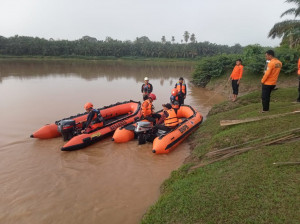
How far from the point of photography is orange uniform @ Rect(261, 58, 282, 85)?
524 cm

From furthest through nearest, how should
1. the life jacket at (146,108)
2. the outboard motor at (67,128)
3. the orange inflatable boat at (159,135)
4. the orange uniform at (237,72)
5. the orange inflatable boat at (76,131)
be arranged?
the orange uniform at (237,72), the life jacket at (146,108), the outboard motor at (67,128), the orange inflatable boat at (76,131), the orange inflatable boat at (159,135)

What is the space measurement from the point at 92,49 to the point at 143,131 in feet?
172

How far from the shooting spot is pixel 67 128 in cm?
657

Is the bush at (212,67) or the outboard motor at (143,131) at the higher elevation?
the bush at (212,67)

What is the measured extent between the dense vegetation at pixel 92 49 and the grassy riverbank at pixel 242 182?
4859cm

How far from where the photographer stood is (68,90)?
49.0ft

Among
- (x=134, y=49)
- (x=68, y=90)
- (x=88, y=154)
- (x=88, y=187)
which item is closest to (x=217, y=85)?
(x=68, y=90)

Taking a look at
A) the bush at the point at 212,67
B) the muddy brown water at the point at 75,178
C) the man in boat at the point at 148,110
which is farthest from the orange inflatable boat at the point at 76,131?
the bush at the point at 212,67

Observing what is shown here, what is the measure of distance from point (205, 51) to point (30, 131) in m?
58.2

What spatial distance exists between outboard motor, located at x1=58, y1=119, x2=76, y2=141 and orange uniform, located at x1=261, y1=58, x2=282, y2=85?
5513mm

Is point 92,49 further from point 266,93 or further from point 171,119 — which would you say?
point 266,93

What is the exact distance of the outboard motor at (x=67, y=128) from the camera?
21.4 feet

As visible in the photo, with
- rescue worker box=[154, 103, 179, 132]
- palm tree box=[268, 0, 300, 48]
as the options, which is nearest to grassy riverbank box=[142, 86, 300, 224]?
rescue worker box=[154, 103, 179, 132]

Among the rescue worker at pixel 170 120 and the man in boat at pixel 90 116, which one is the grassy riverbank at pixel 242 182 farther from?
the man in boat at pixel 90 116
